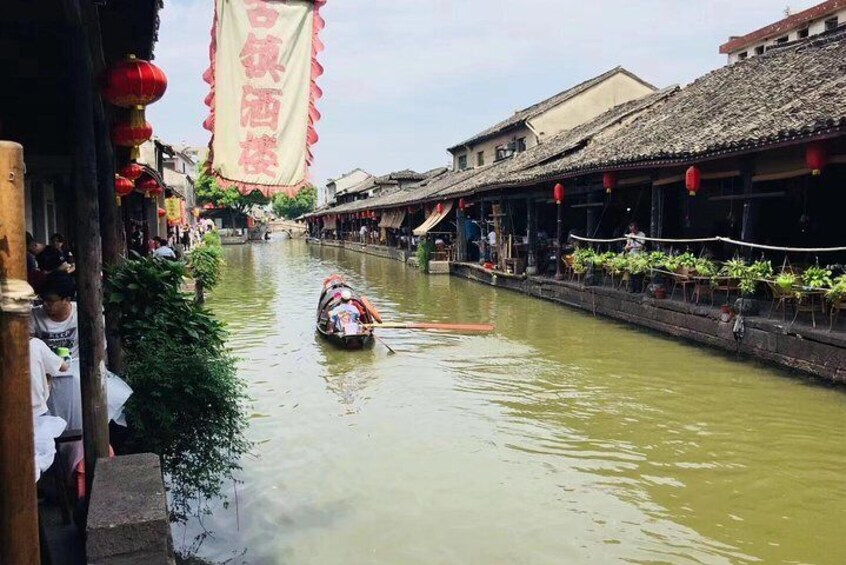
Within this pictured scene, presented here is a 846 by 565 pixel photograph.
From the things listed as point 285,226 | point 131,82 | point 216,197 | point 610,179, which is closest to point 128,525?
point 131,82

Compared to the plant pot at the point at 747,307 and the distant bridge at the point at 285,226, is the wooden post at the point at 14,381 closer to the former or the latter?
the plant pot at the point at 747,307

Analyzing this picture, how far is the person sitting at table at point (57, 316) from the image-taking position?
4973 millimetres

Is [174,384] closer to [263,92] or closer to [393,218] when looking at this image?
[263,92]

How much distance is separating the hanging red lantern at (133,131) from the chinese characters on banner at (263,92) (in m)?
1.19

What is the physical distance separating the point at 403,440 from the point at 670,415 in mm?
3180

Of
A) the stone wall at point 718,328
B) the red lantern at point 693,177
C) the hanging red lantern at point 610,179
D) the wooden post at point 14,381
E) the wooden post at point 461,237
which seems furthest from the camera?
the wooden post at point 461,237

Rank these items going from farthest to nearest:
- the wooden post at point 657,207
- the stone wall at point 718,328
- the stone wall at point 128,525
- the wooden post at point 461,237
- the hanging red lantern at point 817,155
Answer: the wooden post at point 461,237 < the wooden post at point 657,207 < the hanging red lantern at point 817,155 < the stone wall at point 718,328 < the stone wall at point 128,525

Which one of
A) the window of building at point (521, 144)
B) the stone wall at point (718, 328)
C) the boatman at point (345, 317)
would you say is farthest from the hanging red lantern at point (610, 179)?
the window of building at point (521, 144)

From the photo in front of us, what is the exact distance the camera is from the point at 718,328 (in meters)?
11.3

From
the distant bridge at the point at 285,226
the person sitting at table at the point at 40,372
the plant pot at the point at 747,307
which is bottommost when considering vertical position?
the plant pot at the point at 747,307

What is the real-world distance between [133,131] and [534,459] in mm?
4868

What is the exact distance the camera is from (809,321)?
9.91 metres

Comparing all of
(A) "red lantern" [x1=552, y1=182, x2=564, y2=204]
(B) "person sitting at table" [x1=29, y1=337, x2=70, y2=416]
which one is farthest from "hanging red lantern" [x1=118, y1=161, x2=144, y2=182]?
(A) "red lantern" [x1=552, y1=182, x2=564, y2=204]

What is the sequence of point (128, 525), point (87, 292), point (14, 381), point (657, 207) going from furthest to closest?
1. point (657, 207)
2. point (87, 292)
3. point (128, 525)
4. point (14, 381)
